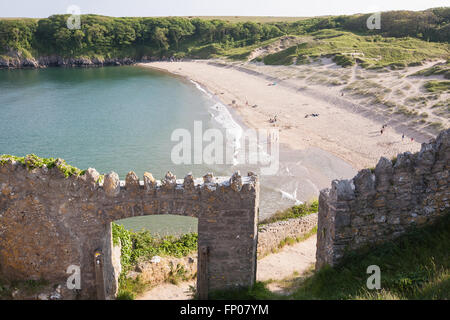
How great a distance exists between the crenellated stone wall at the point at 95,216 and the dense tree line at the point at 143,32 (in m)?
93.0

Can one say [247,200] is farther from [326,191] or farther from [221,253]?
[326,191]

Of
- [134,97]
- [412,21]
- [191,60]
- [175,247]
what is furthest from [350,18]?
[175,247]

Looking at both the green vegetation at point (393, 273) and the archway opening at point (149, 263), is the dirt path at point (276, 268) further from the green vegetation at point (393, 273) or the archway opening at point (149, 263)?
the green vegetation at point (393, 273)

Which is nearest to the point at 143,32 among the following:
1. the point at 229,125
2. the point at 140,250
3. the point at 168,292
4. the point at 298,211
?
the point at 229,125

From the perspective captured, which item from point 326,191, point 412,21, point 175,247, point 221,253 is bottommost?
point 175,247

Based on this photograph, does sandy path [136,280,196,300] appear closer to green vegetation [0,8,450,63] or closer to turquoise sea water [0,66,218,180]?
turquoise sea water [0,66,218,180]

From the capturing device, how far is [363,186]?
8805 millimetres

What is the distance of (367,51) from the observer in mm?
67875

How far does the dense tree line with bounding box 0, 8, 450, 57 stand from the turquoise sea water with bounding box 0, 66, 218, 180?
28.5 meters

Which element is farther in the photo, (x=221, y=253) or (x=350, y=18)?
(x=350, y=18)

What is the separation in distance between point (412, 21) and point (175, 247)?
9267cm

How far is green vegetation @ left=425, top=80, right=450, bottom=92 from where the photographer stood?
136 feet
